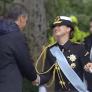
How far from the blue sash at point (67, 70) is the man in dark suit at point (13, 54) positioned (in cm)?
43

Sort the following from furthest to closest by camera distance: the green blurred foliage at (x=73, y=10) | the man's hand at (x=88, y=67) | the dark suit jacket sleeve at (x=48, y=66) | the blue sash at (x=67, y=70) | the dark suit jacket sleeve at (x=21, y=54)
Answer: the green blurred foliage at (x=73, y=10) → the dark suit jacket sleeve at (x=48, y=66) → the blue sash at (x=67, y=70) → the man's hand at (x=88, y=67) → the dark suit jacket sleeve at (x=21, y=54)

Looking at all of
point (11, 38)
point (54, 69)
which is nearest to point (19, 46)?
point (11, 38)

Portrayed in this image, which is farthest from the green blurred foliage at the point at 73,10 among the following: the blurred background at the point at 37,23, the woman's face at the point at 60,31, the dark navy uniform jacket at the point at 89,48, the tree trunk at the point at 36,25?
the woman's face at the point at 60,31

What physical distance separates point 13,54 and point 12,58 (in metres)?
0.05

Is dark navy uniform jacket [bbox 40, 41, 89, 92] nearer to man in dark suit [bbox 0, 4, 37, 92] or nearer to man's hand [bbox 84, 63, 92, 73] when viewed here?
man's hand [bbox 84, 63, 92, 73]

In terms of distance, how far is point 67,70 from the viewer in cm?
666

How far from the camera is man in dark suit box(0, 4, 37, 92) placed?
20.6 ft

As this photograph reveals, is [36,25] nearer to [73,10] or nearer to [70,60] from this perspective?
[73,10]

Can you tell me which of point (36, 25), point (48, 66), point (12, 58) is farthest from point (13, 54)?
point (36, 25)

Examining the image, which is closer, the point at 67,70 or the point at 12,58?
the point at 12,58

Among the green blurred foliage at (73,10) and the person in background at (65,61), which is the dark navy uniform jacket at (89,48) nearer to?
the person in background at (65,61)

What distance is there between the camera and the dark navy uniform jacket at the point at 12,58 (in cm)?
629

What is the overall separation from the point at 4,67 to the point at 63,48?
876 mm

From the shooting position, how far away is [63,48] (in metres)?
6.77
